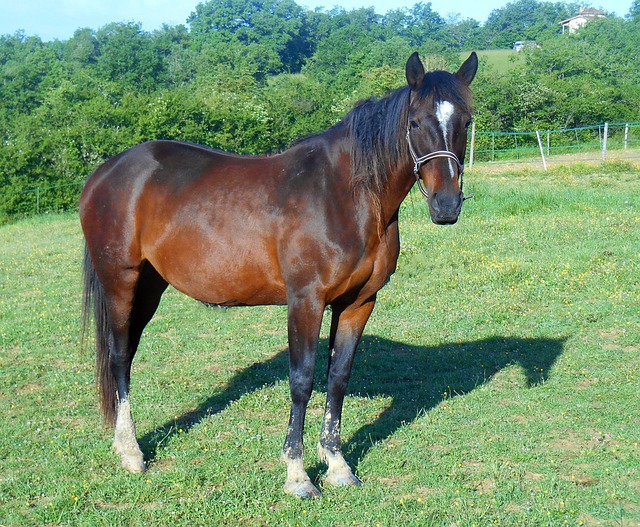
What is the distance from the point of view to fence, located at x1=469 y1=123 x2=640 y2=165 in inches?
1277

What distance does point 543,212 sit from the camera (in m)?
14.2

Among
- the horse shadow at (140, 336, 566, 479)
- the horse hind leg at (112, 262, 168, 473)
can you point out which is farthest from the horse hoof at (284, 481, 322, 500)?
the horse hind leg at (112, 262, 168, 473)

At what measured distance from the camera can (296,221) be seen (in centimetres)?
420

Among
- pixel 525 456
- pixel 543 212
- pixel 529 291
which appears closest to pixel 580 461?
pixel 525 456

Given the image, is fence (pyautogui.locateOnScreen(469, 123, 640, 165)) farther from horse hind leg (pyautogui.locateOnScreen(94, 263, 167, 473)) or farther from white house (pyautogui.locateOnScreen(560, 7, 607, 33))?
white house (pyautogui.locateOnScreen(560, 7, 607, 33))

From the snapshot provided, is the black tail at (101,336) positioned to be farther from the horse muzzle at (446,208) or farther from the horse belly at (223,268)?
the horse muzzle at (446,208)

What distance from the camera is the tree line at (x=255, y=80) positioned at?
21.9 metres

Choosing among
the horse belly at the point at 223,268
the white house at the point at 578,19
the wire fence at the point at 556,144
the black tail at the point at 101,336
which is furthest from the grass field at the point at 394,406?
the white house at the point at 578,19

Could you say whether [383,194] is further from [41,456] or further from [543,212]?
[543,212]

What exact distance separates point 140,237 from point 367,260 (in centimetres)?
170

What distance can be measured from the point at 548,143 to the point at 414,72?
2939cm

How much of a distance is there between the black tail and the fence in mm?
27099

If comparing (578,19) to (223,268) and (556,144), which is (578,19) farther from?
(223,268)

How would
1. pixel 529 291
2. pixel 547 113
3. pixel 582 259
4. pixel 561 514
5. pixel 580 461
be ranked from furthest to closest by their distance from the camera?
pixel 547 113 → pixel 582 259 → pixel 529 291 → pixel 580 461 → pixel 561 514
